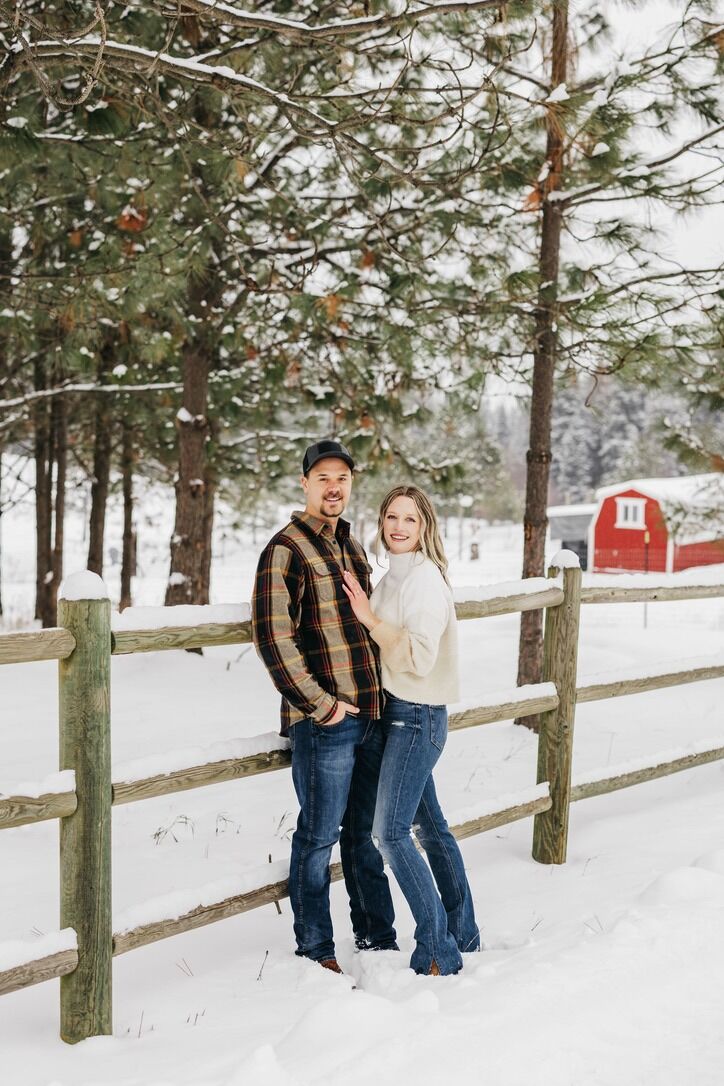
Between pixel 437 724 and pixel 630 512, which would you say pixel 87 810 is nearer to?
pixel 437 724

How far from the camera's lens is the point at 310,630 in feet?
10.6

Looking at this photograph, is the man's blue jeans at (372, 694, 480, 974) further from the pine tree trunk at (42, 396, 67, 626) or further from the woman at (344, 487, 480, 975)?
the pine tree trunk at (42, 396, 67, 626)

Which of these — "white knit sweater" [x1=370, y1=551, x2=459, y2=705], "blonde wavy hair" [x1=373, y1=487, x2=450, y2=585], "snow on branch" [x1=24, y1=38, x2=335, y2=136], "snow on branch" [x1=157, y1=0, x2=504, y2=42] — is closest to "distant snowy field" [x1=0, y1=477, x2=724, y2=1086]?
"white knit sweater" [x1=370, y1=551, x2=459, y2=705]

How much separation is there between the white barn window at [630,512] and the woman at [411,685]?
1376 inches

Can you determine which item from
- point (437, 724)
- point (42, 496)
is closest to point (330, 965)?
point (437, 724)

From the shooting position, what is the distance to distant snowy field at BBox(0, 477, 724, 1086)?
2572mm

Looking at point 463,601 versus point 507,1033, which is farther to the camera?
point 463,601

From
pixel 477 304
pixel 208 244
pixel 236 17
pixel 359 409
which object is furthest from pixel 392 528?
pixel 359 409

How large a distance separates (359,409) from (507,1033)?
25.9 feet

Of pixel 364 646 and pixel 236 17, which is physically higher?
pixel 236 17

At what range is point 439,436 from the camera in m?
62.9

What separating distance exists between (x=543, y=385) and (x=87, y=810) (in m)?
6.23

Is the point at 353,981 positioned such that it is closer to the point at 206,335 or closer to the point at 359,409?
the point at 359,409

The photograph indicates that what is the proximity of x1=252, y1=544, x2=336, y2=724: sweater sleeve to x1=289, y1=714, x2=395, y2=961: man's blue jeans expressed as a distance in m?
0.16
